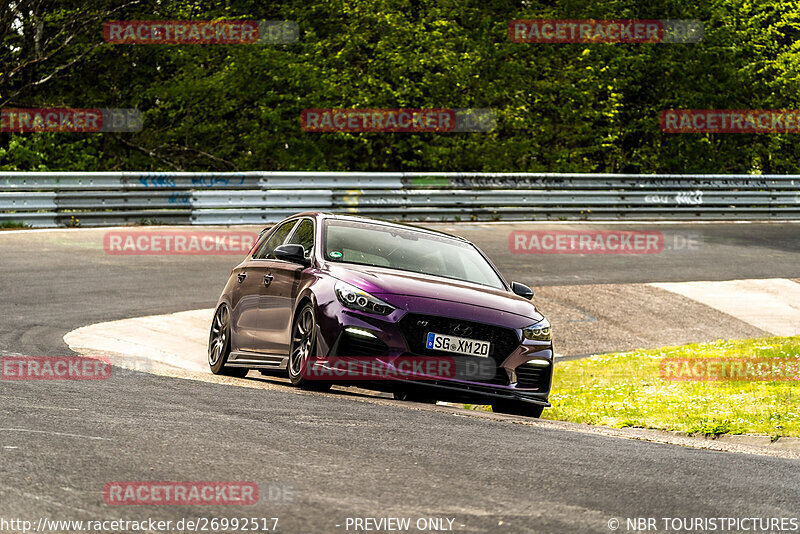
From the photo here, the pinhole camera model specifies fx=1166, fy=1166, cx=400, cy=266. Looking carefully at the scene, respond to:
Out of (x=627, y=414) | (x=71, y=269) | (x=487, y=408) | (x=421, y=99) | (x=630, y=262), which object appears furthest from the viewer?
(x=421, y=99)

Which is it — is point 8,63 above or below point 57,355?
above

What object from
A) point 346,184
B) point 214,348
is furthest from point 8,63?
point 214,348

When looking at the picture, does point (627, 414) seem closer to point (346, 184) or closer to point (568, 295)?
point (568, 295)

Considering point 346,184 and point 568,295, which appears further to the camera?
point 346,184

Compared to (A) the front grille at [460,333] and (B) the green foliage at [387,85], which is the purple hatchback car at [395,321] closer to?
(A) the front grille at [460,333]

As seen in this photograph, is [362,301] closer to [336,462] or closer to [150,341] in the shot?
[336,462]

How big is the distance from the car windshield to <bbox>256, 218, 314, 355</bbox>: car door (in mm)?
262

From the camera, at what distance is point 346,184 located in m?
24.0

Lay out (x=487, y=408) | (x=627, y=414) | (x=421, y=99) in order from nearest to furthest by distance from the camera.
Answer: (x=627, y=414), (x=487, y=408), (x=421, y=99)

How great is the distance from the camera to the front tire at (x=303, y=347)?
28.7ft

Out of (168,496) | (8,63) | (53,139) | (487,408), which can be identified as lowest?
(487,408)

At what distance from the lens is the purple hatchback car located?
27.9 feet

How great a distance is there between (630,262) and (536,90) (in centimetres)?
945

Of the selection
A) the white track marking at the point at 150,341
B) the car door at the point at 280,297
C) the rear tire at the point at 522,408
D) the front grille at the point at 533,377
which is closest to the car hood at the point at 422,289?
the front grille at the point at 533,377
